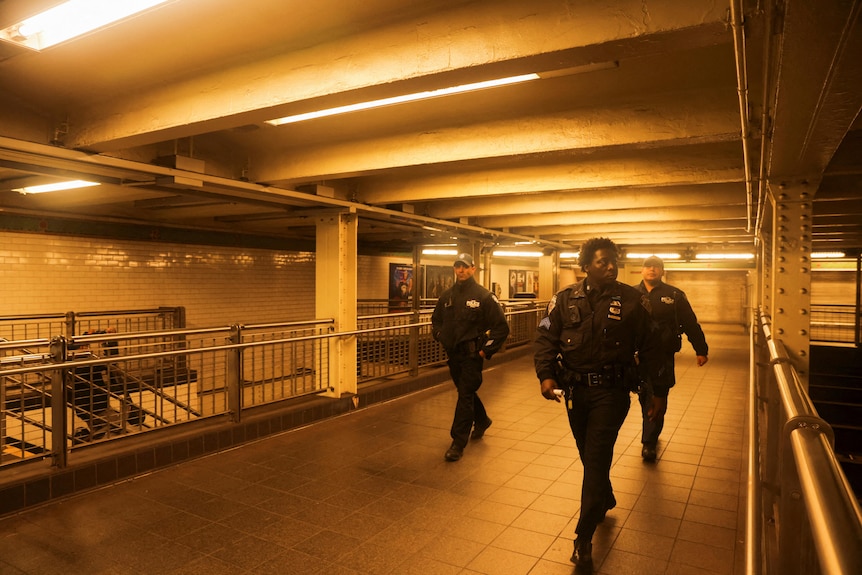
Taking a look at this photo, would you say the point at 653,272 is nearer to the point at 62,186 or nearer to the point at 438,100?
the point at 438,100

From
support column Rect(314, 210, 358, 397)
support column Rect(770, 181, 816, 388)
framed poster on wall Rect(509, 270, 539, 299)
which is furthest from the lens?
framed poster on wall Rect(509, 270, 539, 299)

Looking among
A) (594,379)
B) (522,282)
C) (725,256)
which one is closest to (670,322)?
(594,379)

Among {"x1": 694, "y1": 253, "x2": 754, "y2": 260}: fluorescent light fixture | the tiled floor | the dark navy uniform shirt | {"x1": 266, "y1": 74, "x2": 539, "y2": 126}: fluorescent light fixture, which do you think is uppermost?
{"x1": 266, "y1": 74, "x2": 539, "y2": 126}: fluorescent light fixture

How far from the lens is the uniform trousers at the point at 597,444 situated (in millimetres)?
3098

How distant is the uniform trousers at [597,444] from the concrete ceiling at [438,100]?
1693 mm

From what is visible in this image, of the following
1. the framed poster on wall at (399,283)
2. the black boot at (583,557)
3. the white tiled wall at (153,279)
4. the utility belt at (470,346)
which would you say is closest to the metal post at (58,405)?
the utility belt at (470,346)

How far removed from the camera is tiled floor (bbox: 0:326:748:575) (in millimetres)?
3201

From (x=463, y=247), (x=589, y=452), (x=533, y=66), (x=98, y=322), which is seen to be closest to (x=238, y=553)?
(x=589, y=452)

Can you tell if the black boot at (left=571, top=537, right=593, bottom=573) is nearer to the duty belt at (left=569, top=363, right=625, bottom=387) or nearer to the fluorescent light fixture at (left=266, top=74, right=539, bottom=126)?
the duty belt at (left=569, top=363, right=625, bottom=387)

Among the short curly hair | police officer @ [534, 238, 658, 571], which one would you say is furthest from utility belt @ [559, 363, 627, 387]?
the short curly hair

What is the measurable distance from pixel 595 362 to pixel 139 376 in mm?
4276

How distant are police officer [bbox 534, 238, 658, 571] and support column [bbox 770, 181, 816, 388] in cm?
155

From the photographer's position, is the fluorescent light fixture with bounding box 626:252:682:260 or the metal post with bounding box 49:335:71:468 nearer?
the metal post with bounding box 49:335:71:468

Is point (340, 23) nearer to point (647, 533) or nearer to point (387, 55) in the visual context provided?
point (387, 55)
